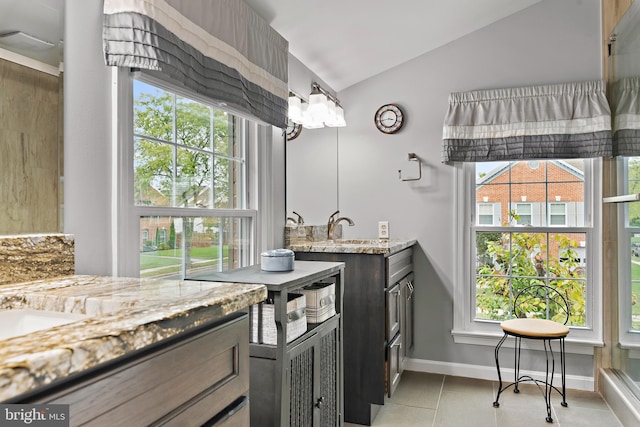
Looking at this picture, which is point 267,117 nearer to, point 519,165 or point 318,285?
point 318,285

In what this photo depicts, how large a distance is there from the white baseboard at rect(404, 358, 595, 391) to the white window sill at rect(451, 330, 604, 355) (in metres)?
0.18

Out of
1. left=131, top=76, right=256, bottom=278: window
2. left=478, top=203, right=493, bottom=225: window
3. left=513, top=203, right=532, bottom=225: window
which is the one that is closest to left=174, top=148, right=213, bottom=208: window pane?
left=131, top=76, right=256, bottom=278: window

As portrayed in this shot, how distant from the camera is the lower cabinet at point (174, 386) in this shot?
2.40 ft

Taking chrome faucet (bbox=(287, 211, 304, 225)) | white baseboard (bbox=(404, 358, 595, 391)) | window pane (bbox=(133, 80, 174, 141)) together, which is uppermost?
window pane (bbox=(133, 80, 174, 141))

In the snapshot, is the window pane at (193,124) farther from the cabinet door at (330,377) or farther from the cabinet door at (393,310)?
the cabinet door at (393,310)

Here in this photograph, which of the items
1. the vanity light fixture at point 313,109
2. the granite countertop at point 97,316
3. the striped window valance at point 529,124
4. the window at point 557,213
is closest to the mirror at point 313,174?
the vanity light fixture at point 313,109

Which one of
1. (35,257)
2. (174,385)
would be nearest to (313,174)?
(35,257)

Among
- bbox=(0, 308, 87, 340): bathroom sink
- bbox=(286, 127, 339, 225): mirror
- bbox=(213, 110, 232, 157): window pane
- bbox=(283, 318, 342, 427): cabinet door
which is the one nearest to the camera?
bbox=(0, 308, 87, 340): bathroom sink

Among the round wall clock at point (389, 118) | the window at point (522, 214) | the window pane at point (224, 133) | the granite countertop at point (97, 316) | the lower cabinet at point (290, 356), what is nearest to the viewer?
the granite countertop at point (97, 316)

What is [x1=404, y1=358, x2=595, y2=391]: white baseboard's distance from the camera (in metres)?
3.20

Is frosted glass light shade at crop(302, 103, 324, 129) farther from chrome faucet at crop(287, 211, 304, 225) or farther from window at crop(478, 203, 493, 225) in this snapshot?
window at crop(478, 203, 493, 225)

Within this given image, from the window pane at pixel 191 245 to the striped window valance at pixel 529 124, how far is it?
1.75 m

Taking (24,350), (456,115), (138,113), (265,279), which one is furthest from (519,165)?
(24,350)

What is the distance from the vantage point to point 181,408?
3.14 ft
